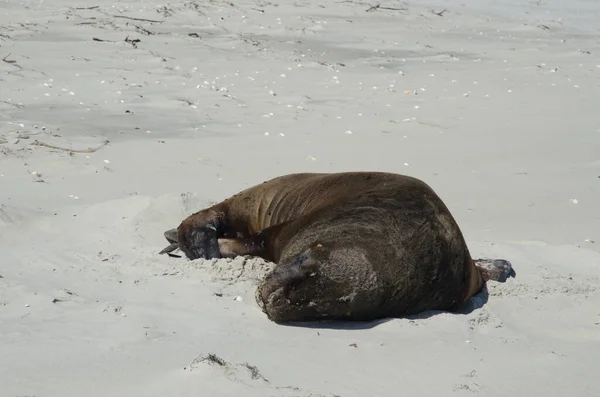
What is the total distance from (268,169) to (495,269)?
2.82 meters

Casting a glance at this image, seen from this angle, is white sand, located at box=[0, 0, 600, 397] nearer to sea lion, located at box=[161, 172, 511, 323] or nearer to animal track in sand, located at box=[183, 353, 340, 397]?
animal track in sand, located at box=[183, 353, 340, 397]

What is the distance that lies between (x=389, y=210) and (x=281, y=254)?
68cm

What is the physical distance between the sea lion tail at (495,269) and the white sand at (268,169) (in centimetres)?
7

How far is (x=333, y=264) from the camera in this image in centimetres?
442

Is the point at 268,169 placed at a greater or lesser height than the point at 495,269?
lesser

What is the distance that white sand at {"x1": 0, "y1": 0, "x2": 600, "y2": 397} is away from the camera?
3559 millimetres

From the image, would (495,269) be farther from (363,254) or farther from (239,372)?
(239,372)

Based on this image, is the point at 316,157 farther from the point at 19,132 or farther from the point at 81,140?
the point at 19,132

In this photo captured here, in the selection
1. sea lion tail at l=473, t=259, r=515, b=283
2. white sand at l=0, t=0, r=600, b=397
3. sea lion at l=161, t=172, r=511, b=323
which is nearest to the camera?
white sand at l=0, t=0, r=600, b=397

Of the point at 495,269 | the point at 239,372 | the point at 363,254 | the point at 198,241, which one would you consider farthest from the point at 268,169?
the point at 239,372

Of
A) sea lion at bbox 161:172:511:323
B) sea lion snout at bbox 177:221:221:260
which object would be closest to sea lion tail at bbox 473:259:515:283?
sea lion at bbox 161:172:511:323

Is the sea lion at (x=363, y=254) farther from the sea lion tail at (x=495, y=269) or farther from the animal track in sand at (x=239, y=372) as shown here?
the animal track in sand at (x=239, y=372)

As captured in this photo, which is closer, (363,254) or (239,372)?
(239,372)

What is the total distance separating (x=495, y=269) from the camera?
17.2 feet
